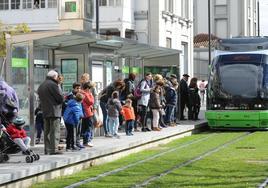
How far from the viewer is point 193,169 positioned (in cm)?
1432

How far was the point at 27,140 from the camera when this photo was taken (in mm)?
13945

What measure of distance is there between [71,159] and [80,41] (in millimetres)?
5771

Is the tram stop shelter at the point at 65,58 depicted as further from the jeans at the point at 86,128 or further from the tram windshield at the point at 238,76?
the tram windshield at the point at 238,76

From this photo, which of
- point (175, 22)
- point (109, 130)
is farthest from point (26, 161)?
point (175, 22)

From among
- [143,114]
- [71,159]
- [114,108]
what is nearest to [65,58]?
[114,108]

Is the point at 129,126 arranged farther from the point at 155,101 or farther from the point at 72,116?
the point at 72,116

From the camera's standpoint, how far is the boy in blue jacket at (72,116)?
15.5 meters

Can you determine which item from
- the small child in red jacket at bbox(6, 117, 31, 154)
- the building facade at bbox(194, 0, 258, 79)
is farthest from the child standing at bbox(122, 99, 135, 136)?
the building facade at bbox(194, 0, 258, 79)

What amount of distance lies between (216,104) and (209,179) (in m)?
13.1

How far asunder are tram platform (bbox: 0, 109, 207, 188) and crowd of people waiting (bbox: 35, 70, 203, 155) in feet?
1.40

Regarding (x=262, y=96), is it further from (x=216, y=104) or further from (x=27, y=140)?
(x=27, y=140)

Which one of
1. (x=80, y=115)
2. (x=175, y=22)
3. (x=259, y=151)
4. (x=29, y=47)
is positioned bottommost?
(x=259, y=151)

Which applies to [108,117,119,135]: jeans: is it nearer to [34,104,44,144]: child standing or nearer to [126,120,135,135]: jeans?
[126,120,135,135]: jeans

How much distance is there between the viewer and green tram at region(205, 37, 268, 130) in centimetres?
2519
